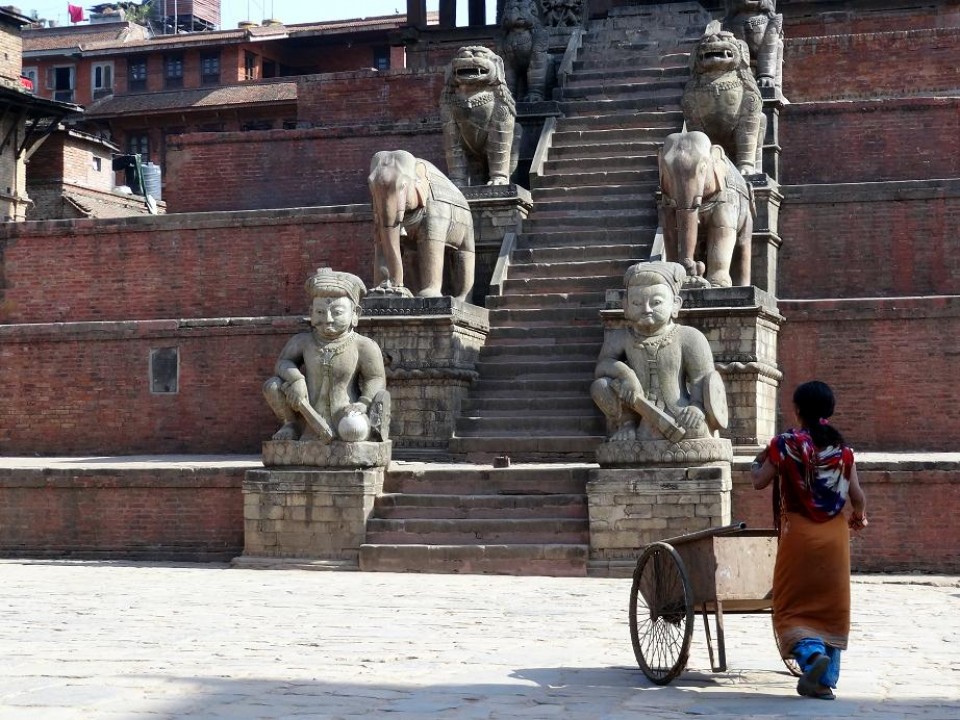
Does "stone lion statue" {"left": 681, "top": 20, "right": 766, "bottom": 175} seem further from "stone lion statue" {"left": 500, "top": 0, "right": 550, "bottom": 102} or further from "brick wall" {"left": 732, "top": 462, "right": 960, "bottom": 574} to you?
"brick wall" {"left": 732, "top": 462, "right": 960, "bottom": 574}

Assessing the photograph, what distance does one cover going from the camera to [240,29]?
Result: 4525cm

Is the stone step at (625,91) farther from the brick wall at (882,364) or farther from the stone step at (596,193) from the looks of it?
the brick wall at (882,364)

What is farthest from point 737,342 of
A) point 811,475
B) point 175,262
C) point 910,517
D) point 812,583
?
point 812,583

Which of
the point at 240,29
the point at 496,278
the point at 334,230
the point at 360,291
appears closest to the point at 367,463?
the point at 360,291

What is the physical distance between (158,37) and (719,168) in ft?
118

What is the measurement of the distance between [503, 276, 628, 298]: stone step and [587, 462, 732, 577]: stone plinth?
12.9 feet

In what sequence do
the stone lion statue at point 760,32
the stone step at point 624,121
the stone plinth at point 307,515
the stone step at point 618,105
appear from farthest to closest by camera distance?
the stone step at point 618,105, the stone lion statue at point 760,32, the stone step at point 624,121, the stone plinth at point 307,515

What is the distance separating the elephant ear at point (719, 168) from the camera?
1536cm

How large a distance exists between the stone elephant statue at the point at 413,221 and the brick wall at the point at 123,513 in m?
2.79

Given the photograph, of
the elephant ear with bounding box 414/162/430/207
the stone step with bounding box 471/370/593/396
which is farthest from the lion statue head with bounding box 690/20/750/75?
the stone step with bounding box 471/370/593/396

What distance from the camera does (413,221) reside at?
52.9 ft

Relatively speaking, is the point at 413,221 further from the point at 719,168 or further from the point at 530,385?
the point at 719,168

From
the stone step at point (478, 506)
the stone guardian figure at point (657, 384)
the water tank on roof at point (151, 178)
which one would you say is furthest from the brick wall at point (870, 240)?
the water tank on roof at point (151, 178)

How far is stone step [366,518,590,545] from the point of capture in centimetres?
1323
